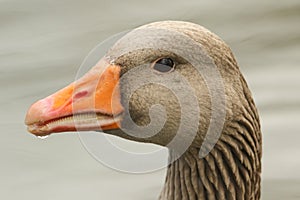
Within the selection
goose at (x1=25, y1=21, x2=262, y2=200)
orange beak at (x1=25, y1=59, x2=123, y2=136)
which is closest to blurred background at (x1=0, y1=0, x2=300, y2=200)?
goose at (x1=25, y1=21, x2=262, y2=200)

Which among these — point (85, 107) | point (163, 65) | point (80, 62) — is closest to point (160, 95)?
point (163, 65)

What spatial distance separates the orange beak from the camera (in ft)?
12.6

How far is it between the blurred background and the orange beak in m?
1.69

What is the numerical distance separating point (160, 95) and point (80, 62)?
8.50ft

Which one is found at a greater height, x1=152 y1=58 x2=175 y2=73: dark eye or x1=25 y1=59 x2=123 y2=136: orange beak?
x1=152 y1=58 x2=175 y2=73: dark eye

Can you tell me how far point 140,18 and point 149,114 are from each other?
304 cm

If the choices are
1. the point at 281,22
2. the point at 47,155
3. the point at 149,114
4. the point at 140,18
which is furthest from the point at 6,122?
the point at 149,114

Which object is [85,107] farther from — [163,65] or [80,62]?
[80,62]

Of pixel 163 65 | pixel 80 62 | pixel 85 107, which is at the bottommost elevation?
pixel 85 107

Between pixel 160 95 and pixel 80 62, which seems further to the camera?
pixel 80 62

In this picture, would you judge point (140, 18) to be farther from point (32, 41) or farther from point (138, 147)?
point (138, 147)

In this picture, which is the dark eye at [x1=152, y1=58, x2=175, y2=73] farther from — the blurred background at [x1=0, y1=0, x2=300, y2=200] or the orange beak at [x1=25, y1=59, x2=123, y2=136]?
the blurred background at [x1=0, y1=0, x2=300, y2=200]

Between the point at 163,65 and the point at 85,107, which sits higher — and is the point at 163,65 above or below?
above

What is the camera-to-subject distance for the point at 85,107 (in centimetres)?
386
